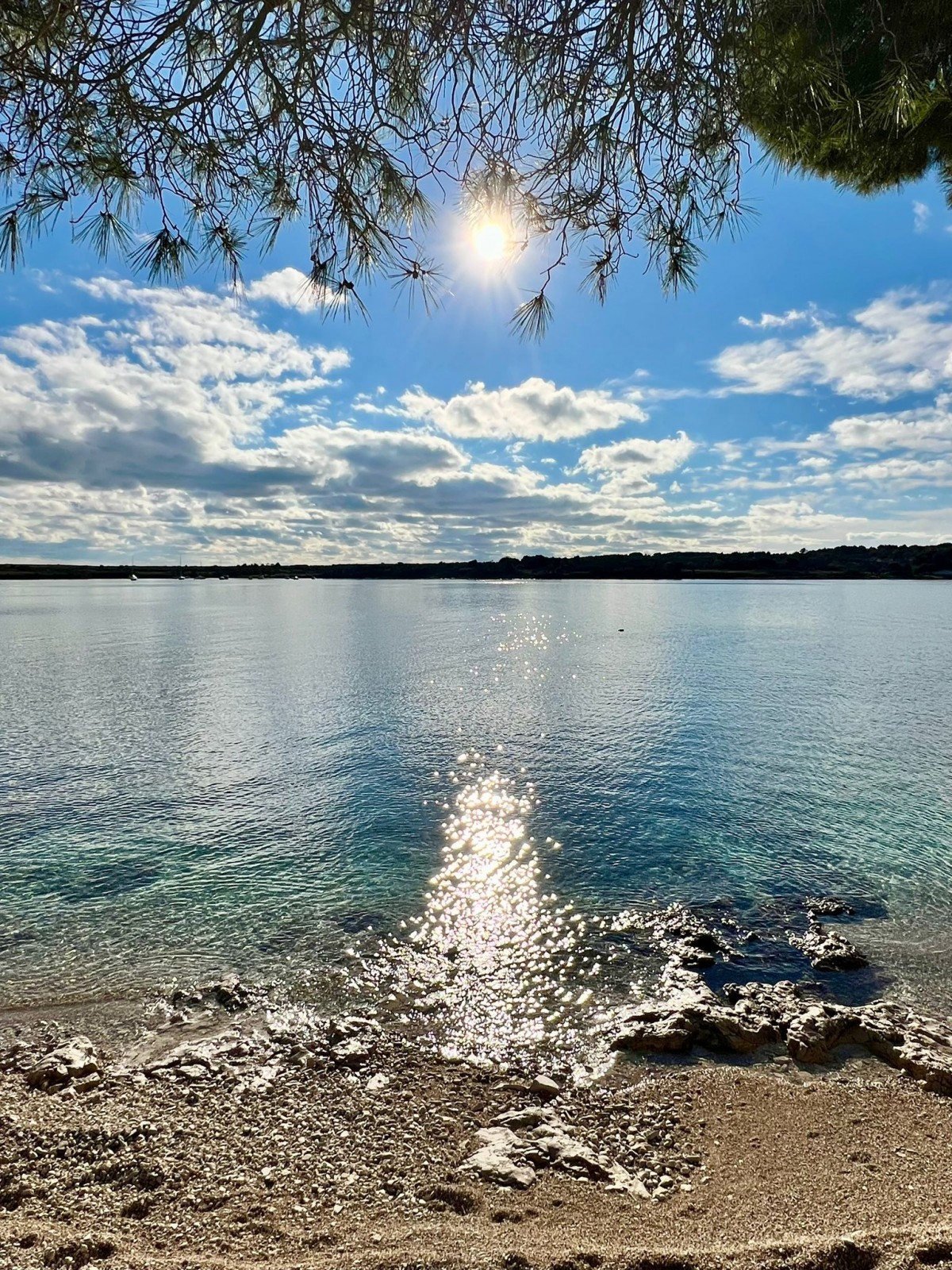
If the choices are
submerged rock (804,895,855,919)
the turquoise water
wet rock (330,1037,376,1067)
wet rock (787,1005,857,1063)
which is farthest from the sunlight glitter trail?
submerged rock (804,895,855,919)

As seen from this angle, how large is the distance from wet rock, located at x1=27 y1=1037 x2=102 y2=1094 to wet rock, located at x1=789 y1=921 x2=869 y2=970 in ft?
21.7

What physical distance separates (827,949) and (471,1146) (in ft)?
15.3

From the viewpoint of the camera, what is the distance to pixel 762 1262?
10.3 ft

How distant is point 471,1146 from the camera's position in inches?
164

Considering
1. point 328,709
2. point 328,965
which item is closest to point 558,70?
point 328,965

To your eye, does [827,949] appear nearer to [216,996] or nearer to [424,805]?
[216,996]

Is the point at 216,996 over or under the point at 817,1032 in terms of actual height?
under

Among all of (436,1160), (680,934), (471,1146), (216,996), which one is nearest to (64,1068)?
(216,996)

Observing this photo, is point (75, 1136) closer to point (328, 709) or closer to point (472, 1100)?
point (472, 1100)

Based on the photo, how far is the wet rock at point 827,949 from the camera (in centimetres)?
666

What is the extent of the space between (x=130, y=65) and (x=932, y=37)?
770 cm

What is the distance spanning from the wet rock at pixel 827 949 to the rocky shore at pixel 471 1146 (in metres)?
0.90

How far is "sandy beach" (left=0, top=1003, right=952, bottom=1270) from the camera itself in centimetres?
328

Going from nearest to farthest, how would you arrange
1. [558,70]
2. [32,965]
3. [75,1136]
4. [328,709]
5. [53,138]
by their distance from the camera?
1. [75,1136]
2. [53,138]
3. [558,70]
4. [32,965]
5. [328,709]
